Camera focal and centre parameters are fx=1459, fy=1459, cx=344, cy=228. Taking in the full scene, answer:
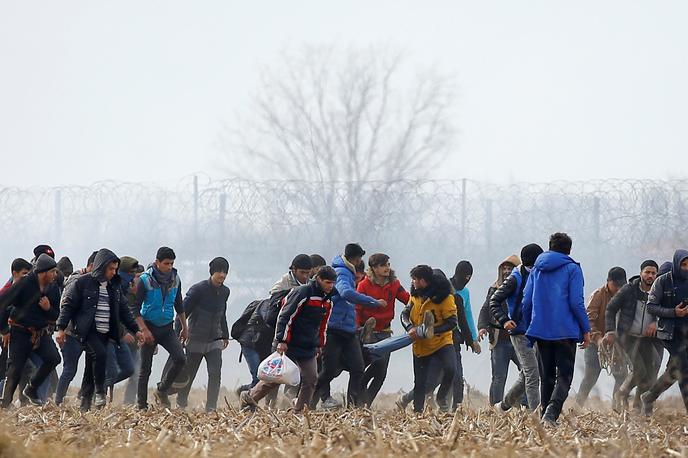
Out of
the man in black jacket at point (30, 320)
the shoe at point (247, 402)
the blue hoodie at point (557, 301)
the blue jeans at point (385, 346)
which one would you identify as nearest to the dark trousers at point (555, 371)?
the blue hoodie at point (557, 301)

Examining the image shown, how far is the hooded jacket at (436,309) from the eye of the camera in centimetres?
1255

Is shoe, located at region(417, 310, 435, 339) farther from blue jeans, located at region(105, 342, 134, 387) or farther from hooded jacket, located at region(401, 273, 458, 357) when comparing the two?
blue jeans, located at region(105, 342, 134, 387)

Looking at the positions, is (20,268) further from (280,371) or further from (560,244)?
(560,244)

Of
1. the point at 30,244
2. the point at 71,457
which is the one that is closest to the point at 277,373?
the point at 71,457

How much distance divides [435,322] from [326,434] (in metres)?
3.86

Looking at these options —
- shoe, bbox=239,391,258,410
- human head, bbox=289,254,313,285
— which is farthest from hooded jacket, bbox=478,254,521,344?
shoe, bbox=239,391,258,410

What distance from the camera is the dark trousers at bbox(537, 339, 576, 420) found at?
10.4 meters

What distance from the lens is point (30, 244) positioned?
2981 centimetres

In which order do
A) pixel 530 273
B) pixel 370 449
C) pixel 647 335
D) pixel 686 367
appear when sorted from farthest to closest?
pixel 647 335 → pixel 686 367 → pixel 530 273 → pixel 370 449

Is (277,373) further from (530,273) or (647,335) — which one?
(647,335)

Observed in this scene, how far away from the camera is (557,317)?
10523 millimetres

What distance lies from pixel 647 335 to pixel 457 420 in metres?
4.25

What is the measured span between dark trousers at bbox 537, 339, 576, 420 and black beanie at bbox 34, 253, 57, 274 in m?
4.50

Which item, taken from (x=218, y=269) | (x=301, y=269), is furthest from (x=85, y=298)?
(x=218, y=269)
